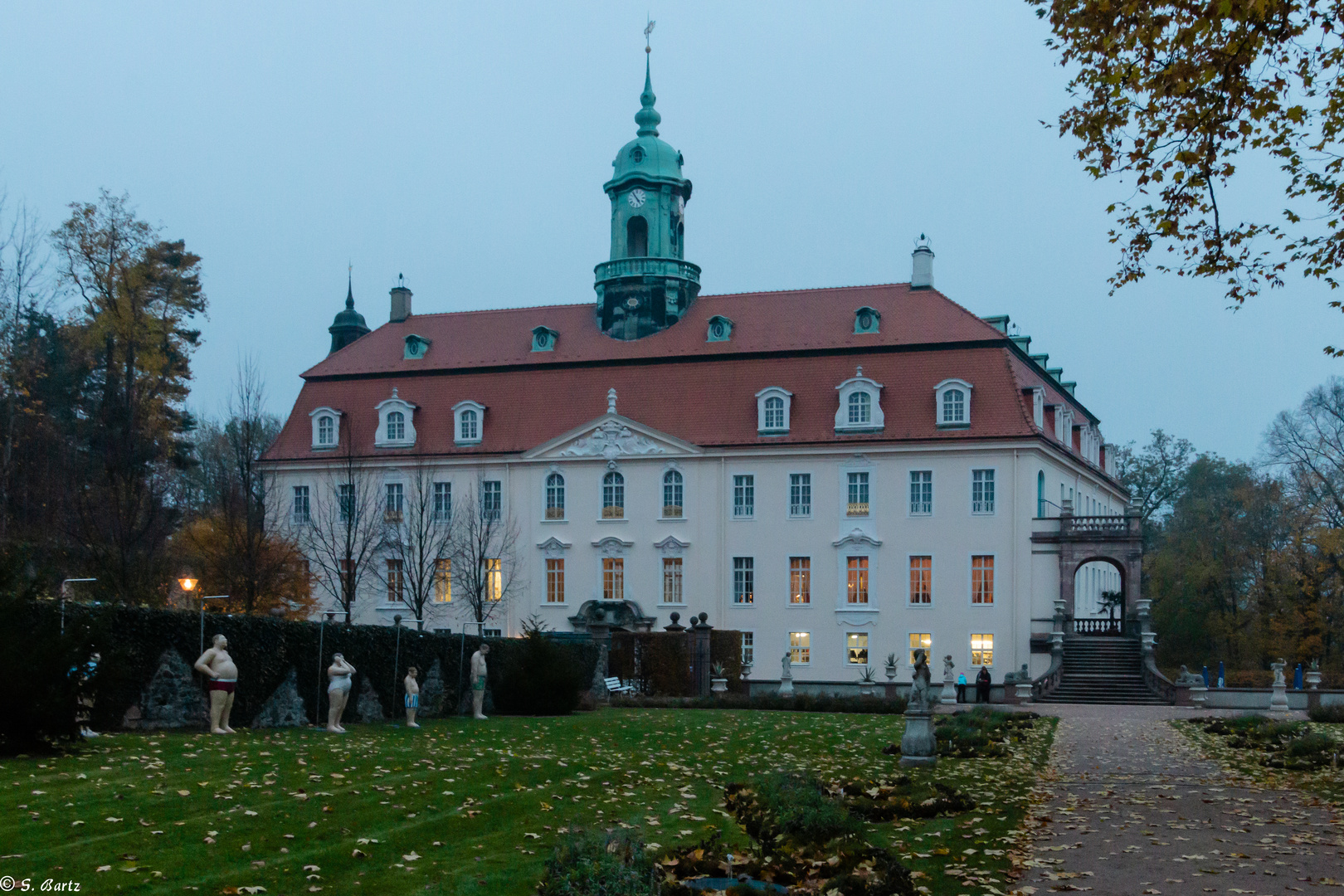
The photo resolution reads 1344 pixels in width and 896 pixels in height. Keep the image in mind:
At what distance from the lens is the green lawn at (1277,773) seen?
→ 1576 centimetres

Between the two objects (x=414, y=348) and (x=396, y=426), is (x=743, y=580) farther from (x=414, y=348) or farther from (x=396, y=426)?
(x=414, y=348)

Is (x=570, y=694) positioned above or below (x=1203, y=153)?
below

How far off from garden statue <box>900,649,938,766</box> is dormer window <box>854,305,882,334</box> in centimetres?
2850

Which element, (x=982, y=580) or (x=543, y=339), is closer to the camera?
(x=982, y=580)

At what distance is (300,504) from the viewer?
1928 inches

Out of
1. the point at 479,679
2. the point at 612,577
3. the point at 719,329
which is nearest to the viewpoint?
the point at 479,679

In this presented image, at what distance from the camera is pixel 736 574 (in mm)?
44938

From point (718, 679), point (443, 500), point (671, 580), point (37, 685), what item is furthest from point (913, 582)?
point (37, 685)

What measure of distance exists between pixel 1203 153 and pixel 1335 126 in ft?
4.88

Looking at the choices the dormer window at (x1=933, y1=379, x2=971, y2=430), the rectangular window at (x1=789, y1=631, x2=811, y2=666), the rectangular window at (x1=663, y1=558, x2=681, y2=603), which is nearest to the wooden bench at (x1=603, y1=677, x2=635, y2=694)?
the rectangular window at (x1=663, y1=558, x2=681, y2=603)

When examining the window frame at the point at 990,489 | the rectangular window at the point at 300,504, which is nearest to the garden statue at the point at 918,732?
the window frame at the point at 990,489

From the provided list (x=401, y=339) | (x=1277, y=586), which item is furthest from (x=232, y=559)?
(x=1277, y=586)

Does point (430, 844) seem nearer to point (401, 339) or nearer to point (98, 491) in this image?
point (98, 491)

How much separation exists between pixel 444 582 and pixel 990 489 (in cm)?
1917
